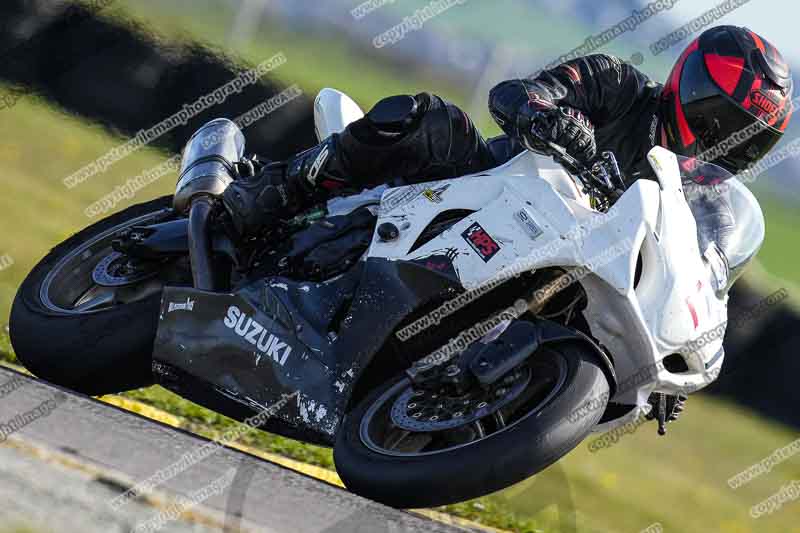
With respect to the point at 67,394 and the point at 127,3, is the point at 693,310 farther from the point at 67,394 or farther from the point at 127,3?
the point at 127,3

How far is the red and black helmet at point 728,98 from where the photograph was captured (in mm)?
4309

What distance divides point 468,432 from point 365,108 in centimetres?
729

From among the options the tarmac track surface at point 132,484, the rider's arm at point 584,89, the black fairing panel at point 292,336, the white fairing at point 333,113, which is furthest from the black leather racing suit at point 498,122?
the tarmac track surface at point 132,484

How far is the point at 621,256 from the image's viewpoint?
11.6 feet

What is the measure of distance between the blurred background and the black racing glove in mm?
1299

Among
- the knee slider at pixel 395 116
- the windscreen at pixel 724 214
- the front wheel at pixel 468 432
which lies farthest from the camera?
the knee slider at pixel 395 116

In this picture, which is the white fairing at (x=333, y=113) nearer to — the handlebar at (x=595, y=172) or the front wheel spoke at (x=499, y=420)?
the handlebar at (x=595, y=172)

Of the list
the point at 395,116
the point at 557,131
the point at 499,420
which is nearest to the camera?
the point at 499,420

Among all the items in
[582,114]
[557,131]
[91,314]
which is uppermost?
[557,131]

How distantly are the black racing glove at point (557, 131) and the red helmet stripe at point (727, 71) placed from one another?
74 cm

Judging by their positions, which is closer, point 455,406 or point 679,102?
point 455,406

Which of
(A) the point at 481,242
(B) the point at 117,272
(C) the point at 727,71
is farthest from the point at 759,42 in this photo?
(B) the point at 117,272

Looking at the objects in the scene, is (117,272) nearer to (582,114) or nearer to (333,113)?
(333,113)

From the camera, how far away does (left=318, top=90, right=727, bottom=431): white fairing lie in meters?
3.54
